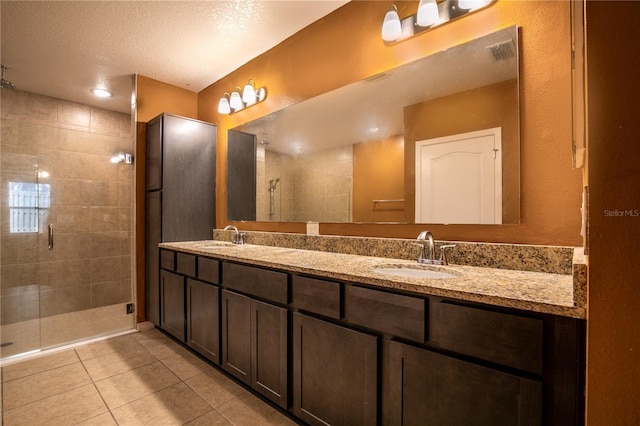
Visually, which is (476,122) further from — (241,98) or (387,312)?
(241,98)

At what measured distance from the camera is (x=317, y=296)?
1300mm

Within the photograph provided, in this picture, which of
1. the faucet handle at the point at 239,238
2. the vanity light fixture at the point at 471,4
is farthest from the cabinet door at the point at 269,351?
the vanity light fixture at the point at 471,4

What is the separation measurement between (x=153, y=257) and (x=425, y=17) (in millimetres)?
2803

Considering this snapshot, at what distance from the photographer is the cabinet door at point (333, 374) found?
3.68ft

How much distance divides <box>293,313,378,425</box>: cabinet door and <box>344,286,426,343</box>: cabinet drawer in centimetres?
7

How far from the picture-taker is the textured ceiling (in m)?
1.94

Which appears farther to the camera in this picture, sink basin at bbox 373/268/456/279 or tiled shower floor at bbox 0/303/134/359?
tiled shower floor at bbox 0/303/134/359

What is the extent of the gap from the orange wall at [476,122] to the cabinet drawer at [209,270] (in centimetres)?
124

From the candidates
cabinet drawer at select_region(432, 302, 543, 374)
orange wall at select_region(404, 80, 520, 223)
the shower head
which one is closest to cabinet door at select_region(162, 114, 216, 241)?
the shower head

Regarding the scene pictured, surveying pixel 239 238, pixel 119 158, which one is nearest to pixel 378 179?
pixel 239 238

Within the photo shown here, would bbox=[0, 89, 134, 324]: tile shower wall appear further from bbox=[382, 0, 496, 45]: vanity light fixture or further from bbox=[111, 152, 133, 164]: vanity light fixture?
bbox=[382, 0, 496, 45]: vanity light fixture

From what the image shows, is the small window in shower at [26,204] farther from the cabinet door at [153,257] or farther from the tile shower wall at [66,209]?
the cabinet door at [153,257]

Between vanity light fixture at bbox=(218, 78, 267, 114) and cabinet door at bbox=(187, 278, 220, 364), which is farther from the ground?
vanity light fixture at bbox=(218, 78, 267, 114)

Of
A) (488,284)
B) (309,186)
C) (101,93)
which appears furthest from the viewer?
(101,93)
